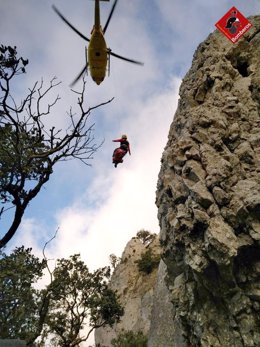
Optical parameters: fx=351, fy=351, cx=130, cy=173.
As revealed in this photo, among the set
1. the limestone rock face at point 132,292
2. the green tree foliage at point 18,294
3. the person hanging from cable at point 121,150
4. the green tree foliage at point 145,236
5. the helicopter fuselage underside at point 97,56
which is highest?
the green tree foliage at point 145,236

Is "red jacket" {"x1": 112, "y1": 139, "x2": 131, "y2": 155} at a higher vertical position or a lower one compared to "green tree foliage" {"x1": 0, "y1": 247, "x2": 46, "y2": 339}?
higher

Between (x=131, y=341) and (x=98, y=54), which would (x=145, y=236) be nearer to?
(x=131, y=341)

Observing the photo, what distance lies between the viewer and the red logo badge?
24047 millimetres

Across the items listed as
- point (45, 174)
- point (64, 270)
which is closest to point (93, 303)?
point (64, 270)

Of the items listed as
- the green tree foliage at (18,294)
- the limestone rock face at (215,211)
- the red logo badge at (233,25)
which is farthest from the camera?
the red logo badge at (233,25)

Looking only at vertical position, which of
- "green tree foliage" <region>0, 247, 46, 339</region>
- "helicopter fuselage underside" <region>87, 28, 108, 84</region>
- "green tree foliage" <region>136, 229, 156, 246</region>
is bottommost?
"green tree foliage" <region>0, 247, 46, 339</region>

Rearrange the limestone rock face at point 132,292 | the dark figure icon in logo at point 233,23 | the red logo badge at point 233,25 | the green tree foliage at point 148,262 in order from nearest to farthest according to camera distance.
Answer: the red logo badge at point 233,25, the dark figure icon in logo at point 233,23, the limestone rock face at point 132,292, the green tree foliage at point 148,262

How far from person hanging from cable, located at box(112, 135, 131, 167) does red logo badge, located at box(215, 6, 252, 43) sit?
541 inches

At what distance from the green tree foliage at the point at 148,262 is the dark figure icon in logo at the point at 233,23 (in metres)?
36.2

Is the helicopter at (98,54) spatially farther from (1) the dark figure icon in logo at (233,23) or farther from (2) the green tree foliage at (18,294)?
(1) the dark figure icon in logo at (233,23)

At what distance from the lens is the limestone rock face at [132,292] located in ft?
159

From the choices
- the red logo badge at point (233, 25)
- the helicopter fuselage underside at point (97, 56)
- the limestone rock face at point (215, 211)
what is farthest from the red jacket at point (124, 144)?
the red logo badge at point (233, 25)

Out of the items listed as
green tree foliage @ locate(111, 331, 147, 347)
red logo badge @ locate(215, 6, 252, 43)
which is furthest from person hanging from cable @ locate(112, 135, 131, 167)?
green tree foliage @ locate(111, 331, 147, 347)

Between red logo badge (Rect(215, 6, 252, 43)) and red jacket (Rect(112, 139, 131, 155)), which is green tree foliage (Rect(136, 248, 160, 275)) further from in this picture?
red jacket (Rect(112, 139, 131, 155))
